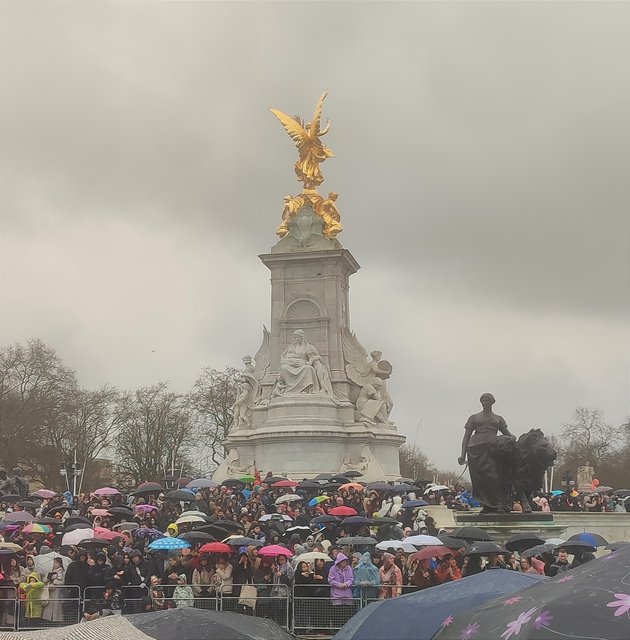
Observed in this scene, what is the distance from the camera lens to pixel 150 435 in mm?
71625

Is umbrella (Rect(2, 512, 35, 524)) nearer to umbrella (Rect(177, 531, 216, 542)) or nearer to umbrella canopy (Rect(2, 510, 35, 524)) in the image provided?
umbrella canopy (Rect(2, 510, 35, 524))

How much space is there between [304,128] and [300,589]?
32.7 m

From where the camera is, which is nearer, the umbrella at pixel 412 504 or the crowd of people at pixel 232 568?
the crowd of people at pixel 232 568

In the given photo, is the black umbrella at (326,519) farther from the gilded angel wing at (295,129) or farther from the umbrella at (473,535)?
the gilded angel wing at (295,129)

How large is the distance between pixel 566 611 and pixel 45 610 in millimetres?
9648

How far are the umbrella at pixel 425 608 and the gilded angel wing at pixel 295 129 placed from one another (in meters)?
37.0

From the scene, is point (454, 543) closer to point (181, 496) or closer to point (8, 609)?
point (8, 609)

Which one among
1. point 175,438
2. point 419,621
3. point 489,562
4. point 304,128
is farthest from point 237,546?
point 175,438

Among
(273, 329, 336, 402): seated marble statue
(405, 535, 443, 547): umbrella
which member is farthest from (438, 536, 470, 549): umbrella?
(273, 329, 336, 402): seated marble statue

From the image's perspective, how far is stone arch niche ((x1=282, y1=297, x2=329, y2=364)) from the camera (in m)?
40.2

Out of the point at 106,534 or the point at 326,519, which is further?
the point at 326,519

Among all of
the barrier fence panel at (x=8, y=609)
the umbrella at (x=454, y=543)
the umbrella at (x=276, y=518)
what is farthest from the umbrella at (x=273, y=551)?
the umbrella at (x=276, y=518)

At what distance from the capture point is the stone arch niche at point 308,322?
1583 inches

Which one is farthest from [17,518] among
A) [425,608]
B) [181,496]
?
[425,608]
